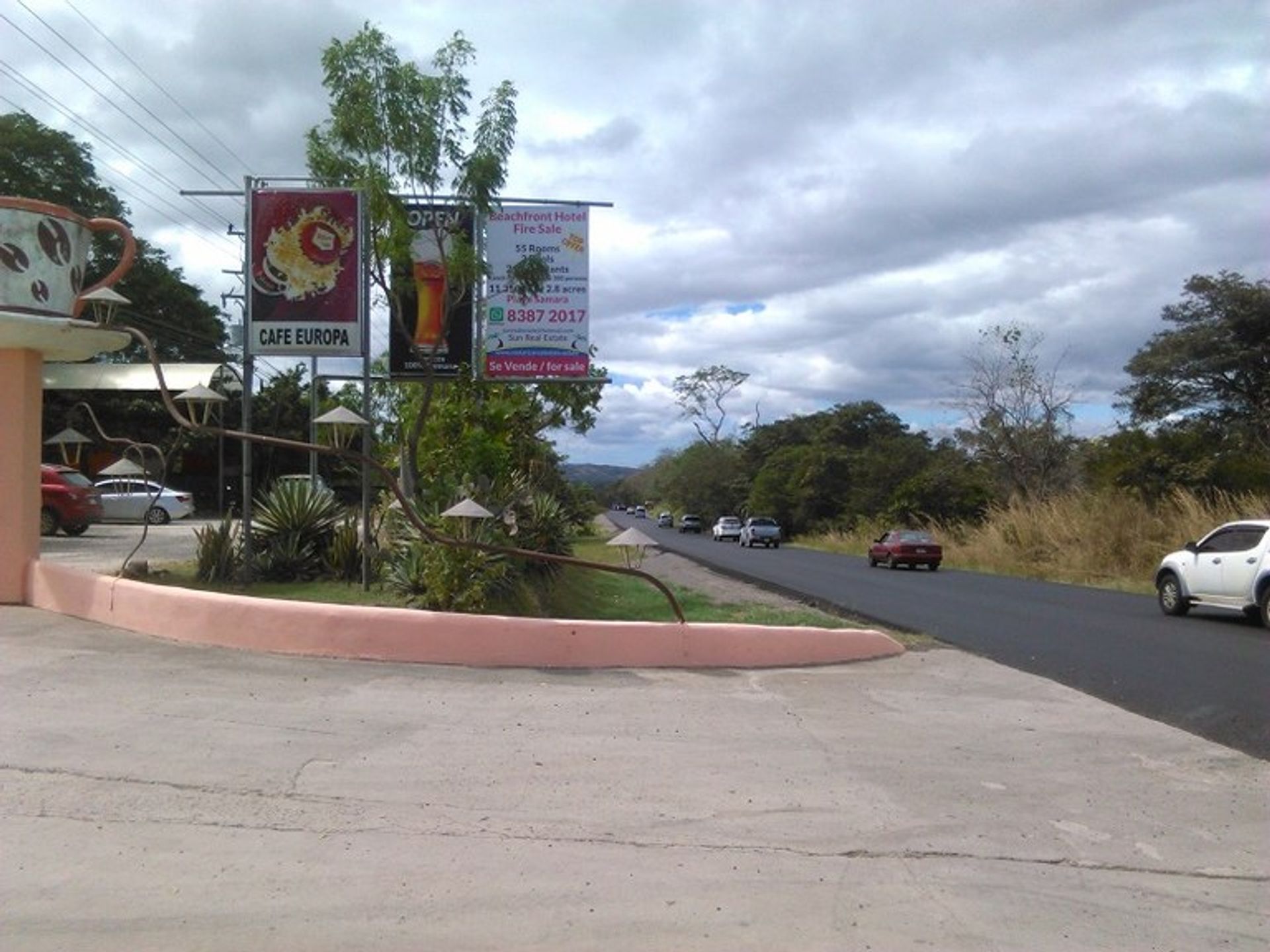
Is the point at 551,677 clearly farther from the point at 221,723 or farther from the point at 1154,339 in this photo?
the point at 1154,339

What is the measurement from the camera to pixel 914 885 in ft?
19.9

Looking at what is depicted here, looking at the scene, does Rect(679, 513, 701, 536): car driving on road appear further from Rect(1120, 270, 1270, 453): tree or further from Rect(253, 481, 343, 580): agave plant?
Rect(253, 481, 343, 580): agave plant

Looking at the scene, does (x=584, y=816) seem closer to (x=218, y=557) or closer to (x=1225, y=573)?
(x=218, y=557)

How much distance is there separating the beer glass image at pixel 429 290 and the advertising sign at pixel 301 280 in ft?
4.11

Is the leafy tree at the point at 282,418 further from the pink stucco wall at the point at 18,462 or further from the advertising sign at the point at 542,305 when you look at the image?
the pink stucco wall at the point at 18,462

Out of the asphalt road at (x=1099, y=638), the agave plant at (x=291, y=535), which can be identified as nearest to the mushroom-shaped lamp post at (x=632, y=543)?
the asphalt road at (x=1099, y=638)

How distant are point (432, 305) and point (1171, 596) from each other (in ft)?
42.9

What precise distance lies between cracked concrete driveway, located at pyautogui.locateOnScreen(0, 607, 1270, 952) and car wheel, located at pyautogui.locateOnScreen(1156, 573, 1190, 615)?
1069 centimetres

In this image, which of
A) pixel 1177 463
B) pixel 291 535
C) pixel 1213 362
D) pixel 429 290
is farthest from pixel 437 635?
pixel 1213 362

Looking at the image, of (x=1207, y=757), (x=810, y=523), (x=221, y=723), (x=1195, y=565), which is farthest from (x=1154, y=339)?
(x=221, y=723)

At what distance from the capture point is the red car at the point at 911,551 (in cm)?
3834

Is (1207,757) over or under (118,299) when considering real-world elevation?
under

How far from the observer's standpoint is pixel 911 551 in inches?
1511

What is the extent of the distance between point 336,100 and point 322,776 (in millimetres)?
10897
